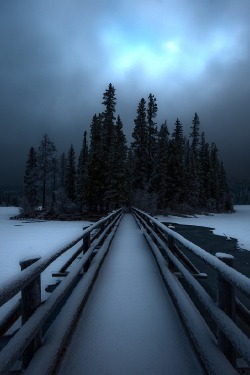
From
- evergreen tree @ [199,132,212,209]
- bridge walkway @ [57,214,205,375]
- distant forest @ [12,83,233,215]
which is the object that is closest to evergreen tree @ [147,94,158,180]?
distant forest @ [12,83,233,215]

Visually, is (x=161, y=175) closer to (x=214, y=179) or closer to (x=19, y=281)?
(x=214, y=179)

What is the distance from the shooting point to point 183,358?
3504mm

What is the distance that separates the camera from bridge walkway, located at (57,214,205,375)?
3.31 metres

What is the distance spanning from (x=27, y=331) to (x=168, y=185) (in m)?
50.0

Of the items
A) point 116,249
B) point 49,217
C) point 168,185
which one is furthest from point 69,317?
point 168,185

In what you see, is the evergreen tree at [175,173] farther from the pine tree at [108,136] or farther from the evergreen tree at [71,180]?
the evergreen tree at [71,180]

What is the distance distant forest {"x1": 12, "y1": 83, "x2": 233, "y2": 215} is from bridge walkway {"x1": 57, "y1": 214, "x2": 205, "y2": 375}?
36.3m

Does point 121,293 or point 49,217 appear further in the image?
point 49,217

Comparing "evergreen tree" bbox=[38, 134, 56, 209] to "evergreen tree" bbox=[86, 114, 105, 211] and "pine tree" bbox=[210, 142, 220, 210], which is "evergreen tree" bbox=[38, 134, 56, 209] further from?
"pine tree" bbox=[210, 142, 220, 210]

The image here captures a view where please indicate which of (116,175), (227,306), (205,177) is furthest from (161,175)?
(227,306)

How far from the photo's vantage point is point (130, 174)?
55.0 m

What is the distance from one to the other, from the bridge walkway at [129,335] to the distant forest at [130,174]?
36.3 meters

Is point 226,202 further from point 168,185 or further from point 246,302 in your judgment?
point 246,302

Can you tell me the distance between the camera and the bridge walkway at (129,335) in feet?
10.9
